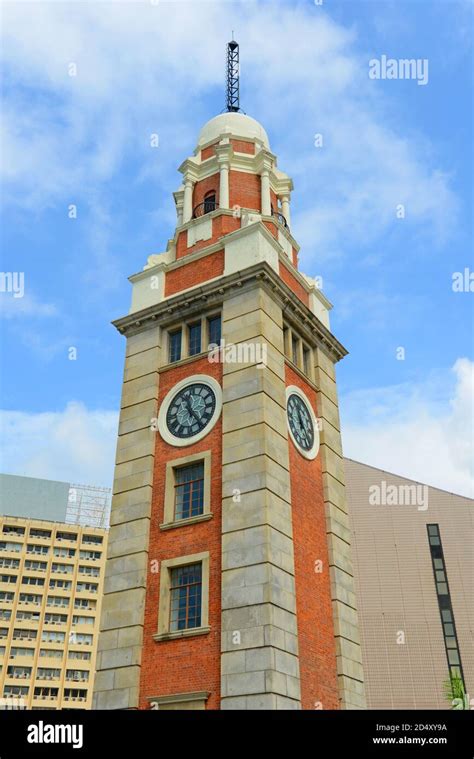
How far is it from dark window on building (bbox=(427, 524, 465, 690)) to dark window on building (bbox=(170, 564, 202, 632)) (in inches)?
1382

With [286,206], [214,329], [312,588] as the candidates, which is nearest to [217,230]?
[214,329]

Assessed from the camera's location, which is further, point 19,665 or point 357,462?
point 19,665

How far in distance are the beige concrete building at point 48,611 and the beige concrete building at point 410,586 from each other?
141 ft

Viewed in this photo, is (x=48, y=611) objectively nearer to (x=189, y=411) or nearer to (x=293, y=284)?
(x=293, y=284)

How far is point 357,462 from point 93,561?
47193mm

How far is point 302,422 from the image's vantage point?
27.8m

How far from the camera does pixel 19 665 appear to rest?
281 ft

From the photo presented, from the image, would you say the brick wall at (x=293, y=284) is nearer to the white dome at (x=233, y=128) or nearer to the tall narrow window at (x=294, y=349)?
the tall narrow window at (x=294, y=349)

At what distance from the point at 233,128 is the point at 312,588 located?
2279 cm

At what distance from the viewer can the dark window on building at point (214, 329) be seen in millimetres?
27723

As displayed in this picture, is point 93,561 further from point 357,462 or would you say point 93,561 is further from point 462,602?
point 462,602

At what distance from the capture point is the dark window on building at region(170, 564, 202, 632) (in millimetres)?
22547
